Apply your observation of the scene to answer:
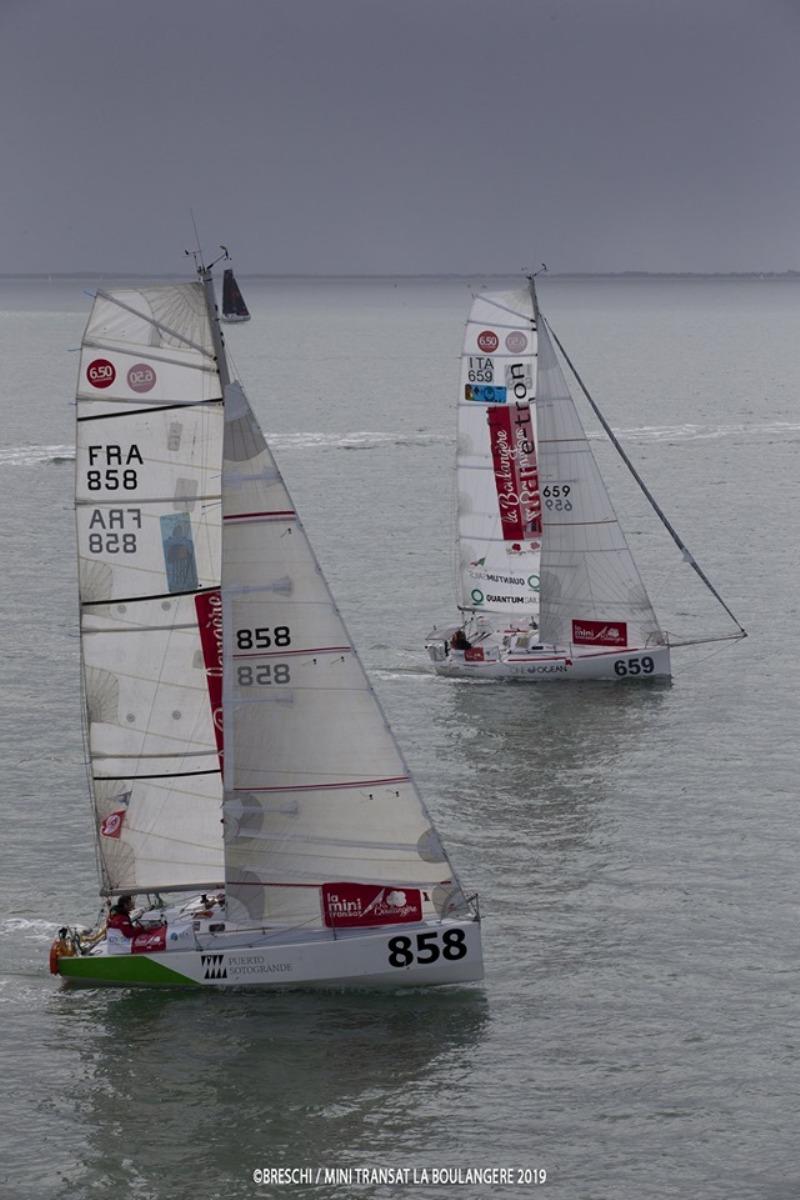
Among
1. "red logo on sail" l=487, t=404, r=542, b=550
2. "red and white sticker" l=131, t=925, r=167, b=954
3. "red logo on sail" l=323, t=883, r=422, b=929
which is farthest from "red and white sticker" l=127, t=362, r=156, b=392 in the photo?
"red logo on sail" l=487, t=404, r=542, b=550

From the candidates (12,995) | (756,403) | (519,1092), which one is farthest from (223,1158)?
(756,403)

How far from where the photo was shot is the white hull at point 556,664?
6181cm

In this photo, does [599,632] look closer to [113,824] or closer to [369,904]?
[369,904]

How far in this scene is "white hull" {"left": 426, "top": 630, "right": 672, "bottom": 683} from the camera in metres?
61.8

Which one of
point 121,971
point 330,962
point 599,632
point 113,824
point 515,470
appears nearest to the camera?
point 330,962

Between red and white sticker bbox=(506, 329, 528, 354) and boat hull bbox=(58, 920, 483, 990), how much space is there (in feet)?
98.0

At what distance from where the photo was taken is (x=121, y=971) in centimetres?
3812

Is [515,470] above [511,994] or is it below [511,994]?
above

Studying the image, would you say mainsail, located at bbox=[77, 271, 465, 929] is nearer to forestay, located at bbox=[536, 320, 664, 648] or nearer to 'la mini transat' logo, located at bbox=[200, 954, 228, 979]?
'la mini transat' logo, located at bbox=[200, 954, 228, 979]

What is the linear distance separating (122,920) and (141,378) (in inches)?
422

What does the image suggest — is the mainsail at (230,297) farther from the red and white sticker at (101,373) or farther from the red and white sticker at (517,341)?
the red and white sticker at (517,341)

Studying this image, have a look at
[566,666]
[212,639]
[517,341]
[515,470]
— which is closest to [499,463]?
[515,470]

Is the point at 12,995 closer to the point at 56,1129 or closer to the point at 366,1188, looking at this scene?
the point at 56,1129

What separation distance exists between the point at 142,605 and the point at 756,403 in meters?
137
